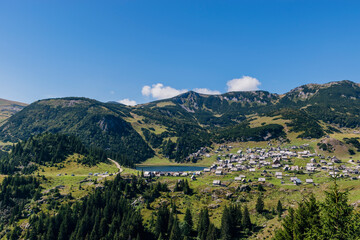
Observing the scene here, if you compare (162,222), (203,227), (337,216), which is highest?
(337,216)

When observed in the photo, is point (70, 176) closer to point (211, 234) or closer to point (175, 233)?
point (175, 233)

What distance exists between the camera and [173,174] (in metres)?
176

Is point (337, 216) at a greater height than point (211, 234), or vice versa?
point (337, 216)

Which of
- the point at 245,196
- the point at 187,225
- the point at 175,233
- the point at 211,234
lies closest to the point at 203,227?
the point at 187,225

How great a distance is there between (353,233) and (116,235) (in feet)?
302

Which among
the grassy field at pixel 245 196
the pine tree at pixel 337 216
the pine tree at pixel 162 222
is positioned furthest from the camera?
the grassy field at pixel 245 196

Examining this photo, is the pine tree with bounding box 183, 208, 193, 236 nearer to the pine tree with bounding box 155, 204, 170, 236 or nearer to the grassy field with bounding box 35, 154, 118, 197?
the pine tree with bounding box 155, 204, 170, 236

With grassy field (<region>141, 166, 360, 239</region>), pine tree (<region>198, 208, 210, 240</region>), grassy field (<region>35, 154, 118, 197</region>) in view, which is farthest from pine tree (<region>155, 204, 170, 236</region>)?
grassy field (<region>35, 154, 118, 197</region>)

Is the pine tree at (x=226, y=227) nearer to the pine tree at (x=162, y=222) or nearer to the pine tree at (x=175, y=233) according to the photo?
the pine tree at (x=175, y=233)

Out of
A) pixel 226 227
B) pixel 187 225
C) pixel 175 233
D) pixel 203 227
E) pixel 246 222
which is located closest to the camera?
pixel 226 227

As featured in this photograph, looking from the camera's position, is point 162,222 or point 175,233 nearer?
point 175,233

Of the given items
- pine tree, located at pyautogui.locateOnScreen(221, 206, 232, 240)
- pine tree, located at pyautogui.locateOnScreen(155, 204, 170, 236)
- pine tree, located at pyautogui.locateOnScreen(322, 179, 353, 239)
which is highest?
pine tree, located at pyautogui.locateOnScreen(322, 179, 353, 239)

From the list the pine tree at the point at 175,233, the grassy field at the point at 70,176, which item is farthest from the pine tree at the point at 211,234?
the grassy field at the point at 70,176

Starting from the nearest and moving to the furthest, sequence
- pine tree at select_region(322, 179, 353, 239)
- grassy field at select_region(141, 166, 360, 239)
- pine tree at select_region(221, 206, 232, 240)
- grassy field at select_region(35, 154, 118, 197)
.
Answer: pine tree at select_region(322, 179, 353, 239) → pine tree at select_region(221, 206, 232, 240) → grassy field at select_region(141, 166, 360, 239) → grassy field at select_region(35, 154, 118, 197)
